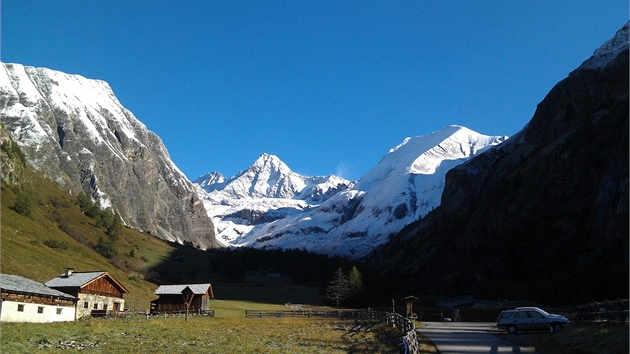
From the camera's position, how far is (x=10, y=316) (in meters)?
45.5

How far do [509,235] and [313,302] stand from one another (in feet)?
215

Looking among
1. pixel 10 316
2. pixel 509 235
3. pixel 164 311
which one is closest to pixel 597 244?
pixel 509 235

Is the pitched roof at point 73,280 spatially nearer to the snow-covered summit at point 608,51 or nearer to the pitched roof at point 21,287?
the pitched roof at point 21,287

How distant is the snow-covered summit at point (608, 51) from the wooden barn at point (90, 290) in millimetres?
172716

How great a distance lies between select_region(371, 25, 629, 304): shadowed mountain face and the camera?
108 meters

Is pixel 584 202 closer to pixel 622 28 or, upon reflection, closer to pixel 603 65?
pixel 603 65

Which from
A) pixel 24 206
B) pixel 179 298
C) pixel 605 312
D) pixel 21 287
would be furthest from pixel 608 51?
pixel 24 206

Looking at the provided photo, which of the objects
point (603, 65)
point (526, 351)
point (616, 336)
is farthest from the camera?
point (603, 65)

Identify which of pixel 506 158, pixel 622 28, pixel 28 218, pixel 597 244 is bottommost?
pixel 597 244

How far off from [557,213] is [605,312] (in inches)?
4826

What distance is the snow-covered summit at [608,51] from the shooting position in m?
174

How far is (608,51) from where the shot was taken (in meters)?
181

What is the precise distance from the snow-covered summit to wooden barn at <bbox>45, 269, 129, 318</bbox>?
173m

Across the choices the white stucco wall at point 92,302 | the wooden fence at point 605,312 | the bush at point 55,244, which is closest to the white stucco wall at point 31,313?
the white stucco wall at point 92,302
